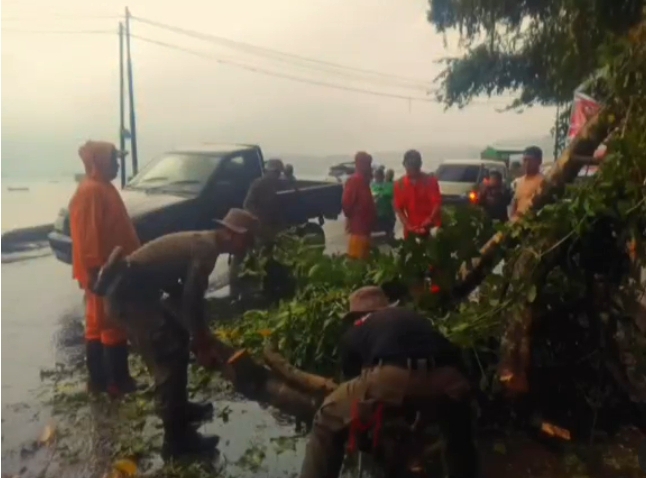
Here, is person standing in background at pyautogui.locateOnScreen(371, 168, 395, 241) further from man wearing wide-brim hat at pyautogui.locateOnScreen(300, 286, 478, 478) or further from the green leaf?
the green leaf

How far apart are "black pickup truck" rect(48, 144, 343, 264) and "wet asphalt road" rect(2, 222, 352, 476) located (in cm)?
12

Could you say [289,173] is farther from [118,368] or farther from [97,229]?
[118,368]

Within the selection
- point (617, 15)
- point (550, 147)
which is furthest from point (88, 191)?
point (617, 15)

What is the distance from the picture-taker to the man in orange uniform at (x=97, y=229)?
3.50 m

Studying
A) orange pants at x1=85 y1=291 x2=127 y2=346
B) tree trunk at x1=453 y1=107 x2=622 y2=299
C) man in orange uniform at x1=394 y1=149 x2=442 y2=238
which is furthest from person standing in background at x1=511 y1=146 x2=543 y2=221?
orange pants at x1=85 y1=291 x2=127 y2=346

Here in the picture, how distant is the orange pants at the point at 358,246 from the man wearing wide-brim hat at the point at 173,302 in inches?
18.0

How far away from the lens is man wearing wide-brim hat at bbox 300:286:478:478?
9.97 ft

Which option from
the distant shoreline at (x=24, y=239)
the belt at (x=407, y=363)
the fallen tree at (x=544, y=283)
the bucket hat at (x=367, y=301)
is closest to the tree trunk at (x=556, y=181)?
the fallen tree at (x=544, y=283)

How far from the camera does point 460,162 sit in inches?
140

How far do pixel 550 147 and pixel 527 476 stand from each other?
153cm

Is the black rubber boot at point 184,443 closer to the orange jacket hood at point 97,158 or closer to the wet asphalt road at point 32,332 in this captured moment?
the wet asphalt road at point 32,332

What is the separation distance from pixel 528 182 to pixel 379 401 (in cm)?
141

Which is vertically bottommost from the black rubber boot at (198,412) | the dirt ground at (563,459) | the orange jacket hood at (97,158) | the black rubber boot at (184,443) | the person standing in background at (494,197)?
the dirt ground at (563,459)

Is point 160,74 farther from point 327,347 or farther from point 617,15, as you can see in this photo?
point 617,15
